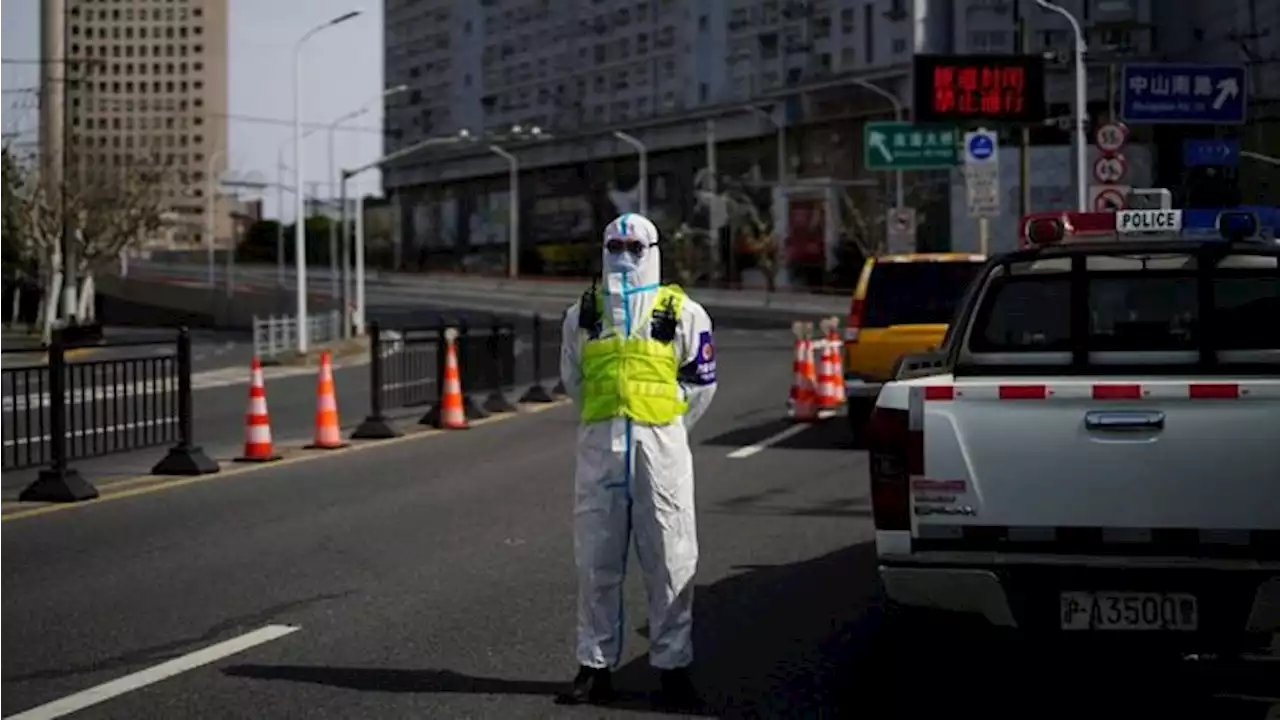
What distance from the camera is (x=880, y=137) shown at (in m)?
47.6

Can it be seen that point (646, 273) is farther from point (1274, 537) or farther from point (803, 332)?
point (803, 332)

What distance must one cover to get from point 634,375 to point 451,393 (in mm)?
14570

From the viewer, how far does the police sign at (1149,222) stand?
795cm

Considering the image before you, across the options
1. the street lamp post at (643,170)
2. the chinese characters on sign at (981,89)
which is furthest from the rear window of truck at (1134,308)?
the street lamp post at (643,170)

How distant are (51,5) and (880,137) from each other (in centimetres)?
2088

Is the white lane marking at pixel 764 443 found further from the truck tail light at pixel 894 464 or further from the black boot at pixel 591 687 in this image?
the truck tail light at pixel 894 464

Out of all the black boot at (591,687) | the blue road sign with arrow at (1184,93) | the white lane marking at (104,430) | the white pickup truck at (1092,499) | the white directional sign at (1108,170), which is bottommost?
the black boot at (591,687)

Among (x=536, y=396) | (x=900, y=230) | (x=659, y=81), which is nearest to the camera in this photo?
(x=536, y=396)

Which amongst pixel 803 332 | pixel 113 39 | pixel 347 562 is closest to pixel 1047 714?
pixel 347 562

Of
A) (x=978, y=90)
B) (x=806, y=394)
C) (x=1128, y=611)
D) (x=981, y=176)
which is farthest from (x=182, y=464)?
(x=978, y=90)

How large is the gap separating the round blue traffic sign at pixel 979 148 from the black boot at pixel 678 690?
84.4 ft

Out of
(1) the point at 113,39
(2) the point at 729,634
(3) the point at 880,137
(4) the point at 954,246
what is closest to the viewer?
(2) the point at 729,634

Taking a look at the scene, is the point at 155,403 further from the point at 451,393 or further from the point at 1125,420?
the point at 1125,420

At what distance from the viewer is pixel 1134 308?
7648 millimetres
